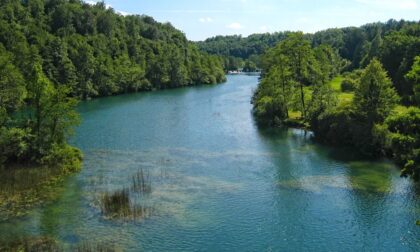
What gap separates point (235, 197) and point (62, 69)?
95.2 metres

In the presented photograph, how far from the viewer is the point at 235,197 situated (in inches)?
1694

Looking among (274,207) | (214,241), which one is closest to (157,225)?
(214,241)

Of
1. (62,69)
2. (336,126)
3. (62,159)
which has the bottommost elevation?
(62,159)

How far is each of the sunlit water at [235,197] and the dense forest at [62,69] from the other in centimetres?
652

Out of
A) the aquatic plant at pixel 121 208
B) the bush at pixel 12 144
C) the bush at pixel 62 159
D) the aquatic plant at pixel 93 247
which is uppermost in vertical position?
the bush at pixel 12 144

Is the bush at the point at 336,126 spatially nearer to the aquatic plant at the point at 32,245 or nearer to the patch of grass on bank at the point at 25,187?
the patch of grass on bank at the point at 25,187

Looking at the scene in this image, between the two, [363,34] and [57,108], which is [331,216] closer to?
[57,108]

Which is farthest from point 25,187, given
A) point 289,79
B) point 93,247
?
point 289,79

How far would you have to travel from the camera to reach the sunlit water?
34000 mm

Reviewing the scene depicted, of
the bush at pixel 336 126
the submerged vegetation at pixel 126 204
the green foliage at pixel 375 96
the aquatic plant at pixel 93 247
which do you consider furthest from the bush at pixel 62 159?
the green foliage at pixel 375 96

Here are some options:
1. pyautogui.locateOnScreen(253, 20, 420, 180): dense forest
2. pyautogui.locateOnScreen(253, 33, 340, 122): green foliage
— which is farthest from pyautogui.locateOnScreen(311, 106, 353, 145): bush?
pyautogui.locateOnScreen(253, 33, 340, 122): green foliage

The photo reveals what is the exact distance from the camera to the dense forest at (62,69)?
165 feet

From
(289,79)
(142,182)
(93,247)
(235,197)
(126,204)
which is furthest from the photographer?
(289,79)

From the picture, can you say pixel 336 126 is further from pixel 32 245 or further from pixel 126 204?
pixel 32 245
